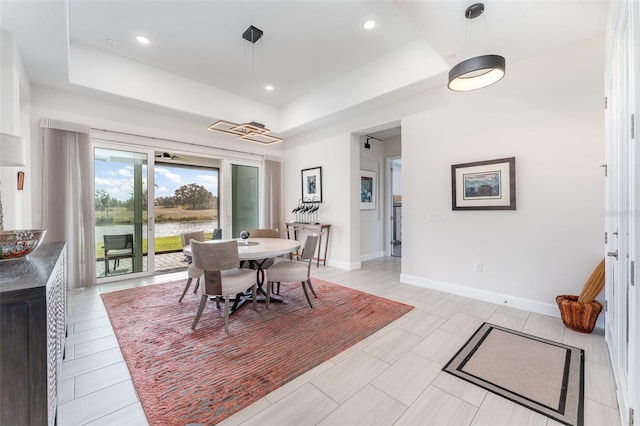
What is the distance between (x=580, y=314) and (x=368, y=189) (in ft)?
13.7

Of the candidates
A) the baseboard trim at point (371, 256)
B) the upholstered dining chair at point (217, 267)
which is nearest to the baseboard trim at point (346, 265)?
the baseboard trim at point (371, 256)

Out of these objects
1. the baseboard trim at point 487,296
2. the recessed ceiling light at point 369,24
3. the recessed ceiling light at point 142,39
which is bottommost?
the baseboard trim at point 487,296

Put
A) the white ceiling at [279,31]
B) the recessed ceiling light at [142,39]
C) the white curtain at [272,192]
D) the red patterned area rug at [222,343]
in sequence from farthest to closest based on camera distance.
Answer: the white curtain at [272,192], the recessed ceiling light at [142,39], the white ceiling at [279,31], the red patterned area rug at [222,343]

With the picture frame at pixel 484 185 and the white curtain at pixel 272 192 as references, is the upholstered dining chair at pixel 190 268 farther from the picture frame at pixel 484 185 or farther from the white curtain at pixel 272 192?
the picture frame at pixel 484 185

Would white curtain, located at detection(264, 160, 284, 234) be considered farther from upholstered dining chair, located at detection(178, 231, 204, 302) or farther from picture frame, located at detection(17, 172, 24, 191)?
picture frame, located at detection(17, 172, 24, 191)

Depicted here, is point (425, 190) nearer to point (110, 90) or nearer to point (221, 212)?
point (221, 212)

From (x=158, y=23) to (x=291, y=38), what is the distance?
5.27 feet

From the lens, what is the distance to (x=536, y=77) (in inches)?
118

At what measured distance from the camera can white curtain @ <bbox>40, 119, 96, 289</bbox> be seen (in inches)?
143

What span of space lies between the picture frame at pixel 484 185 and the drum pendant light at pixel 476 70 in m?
1.22

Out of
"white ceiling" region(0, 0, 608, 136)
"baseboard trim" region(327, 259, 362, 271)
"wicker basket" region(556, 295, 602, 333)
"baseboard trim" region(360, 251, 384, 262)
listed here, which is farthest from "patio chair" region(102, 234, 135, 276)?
"wicker basket" region(556, 295, 602, 333)

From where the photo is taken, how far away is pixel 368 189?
612 cm

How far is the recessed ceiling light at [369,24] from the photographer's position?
312 centimetres

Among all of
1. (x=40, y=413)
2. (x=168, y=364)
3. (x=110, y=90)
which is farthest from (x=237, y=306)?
(x=110, y=90)
